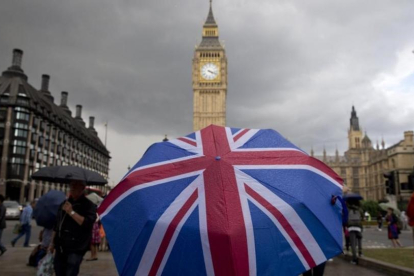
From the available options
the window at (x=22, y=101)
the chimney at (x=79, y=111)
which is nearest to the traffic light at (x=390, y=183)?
the window at (x=22, y=101)

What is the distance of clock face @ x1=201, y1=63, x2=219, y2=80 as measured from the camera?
3563 inches

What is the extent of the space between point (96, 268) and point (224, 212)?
772 centimetres

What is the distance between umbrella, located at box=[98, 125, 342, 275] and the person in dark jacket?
184cm

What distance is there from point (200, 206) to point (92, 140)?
4104 inches

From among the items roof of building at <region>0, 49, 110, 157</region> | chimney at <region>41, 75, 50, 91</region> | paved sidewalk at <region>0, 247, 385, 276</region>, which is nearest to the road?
paved sidewalk at <region>0, 247, 385, 276</region>

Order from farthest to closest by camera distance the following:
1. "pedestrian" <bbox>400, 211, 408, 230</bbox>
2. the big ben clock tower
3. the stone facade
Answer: the big ben clock tower, the stone facade, "pedestrian" <bbox>400, 211, 408, 230</bbox>

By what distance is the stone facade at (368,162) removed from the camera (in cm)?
7281

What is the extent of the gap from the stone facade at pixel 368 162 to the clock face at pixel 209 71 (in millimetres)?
39734

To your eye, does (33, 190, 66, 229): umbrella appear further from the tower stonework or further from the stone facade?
the tower stonework

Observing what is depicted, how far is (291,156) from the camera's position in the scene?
10.5 feet

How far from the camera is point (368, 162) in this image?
100 meters

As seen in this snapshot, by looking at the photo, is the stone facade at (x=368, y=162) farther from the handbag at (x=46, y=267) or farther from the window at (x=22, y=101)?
the handbag at (x=46, y=267)

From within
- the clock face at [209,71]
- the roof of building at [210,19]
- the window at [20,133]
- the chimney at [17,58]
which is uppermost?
the roof of building at [210,19]

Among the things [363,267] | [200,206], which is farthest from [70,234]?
[363,267]
